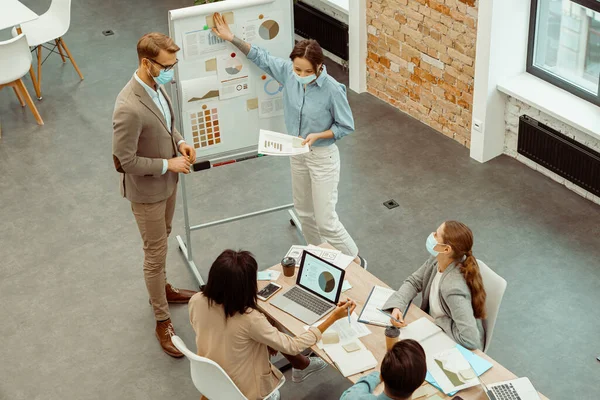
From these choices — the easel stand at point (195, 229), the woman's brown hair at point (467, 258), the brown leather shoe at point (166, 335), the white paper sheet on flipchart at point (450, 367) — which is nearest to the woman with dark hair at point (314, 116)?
the easel stand at point (195, 229)

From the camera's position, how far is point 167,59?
4809 millimetres

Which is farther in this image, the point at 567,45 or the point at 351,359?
the point at 567,45

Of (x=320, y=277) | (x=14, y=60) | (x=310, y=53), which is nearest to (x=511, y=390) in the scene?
(x=320, y=277)

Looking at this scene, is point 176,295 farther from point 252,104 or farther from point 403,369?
point 403,369

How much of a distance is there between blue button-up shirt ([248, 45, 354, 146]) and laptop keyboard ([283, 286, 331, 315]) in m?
1.20

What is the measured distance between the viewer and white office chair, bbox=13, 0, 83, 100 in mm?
8703

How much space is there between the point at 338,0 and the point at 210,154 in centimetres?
348

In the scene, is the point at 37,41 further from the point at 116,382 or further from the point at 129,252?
the point at 116,382

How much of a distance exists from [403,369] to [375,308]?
103 centimetres

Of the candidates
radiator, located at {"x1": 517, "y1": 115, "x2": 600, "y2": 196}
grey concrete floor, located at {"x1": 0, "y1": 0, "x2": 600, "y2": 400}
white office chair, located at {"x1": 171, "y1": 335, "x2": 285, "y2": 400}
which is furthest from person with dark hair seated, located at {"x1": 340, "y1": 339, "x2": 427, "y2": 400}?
radiator, located at {"x1": 517, "y1": 115, "x2": 600, "y2": 196}

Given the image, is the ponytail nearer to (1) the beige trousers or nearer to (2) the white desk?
(1) the beige trousers

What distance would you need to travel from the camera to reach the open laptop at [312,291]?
180 inches

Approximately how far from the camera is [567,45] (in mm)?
6859

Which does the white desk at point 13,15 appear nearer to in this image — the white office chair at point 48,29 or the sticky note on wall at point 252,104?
the white office chair at point 48,29
